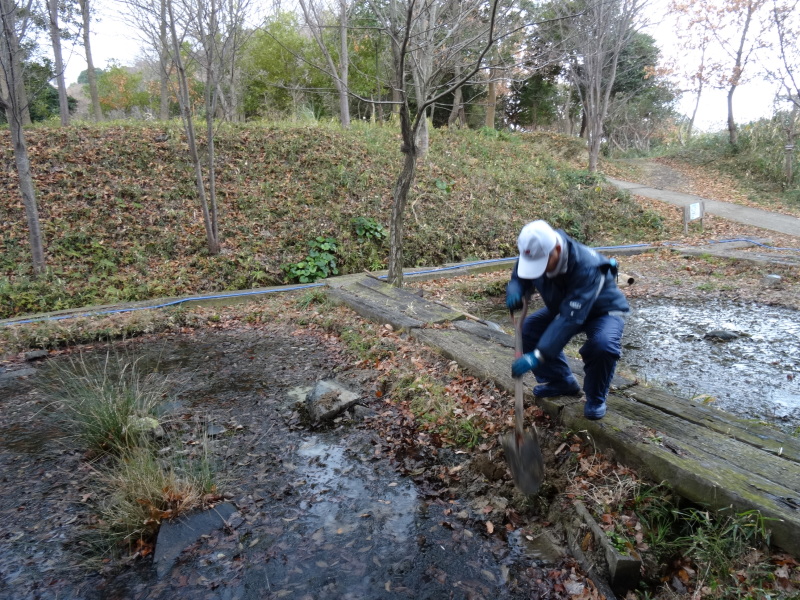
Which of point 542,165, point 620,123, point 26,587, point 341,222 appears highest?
point 620,123

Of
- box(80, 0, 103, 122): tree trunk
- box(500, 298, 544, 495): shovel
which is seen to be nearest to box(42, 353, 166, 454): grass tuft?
box(500, 298, 544, 495): shovel

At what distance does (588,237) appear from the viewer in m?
12.8

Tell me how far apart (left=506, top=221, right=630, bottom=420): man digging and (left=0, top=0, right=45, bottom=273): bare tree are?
24.6ft

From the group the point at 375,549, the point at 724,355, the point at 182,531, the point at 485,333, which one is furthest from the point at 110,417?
the point at 724,355

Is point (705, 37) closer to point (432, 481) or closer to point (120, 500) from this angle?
point (432, 481)

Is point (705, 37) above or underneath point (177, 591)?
above

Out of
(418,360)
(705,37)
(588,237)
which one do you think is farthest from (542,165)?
(418,360)

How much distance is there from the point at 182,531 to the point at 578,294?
289cm

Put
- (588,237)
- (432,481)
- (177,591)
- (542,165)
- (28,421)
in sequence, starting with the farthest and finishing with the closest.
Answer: (542,165), (588,237), (28,421), (432,481), (177,591)

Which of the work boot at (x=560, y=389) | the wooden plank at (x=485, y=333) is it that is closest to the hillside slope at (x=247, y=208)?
the wooden plank at (x=485, y=333)

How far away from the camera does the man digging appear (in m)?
2.98

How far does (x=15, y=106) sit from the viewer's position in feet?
22.3

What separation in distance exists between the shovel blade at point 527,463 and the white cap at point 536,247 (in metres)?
1.06

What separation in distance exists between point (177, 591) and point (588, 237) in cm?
1230
